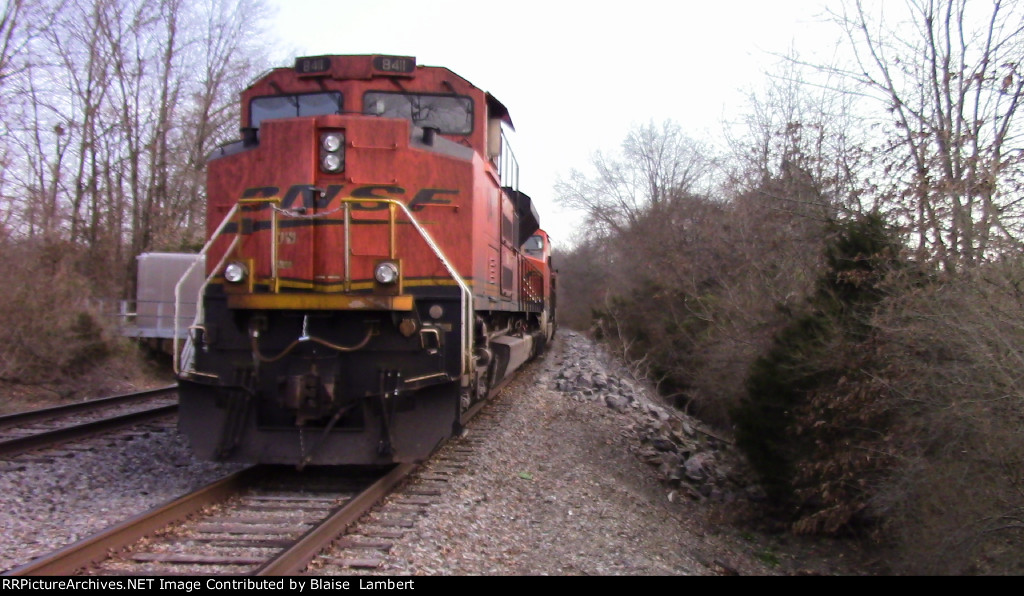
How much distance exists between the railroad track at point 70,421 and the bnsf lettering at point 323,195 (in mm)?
3640

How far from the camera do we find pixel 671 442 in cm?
1161

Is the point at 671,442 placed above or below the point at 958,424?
below

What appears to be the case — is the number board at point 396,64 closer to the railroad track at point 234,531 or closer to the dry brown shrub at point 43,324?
the railroad track at point 234,531

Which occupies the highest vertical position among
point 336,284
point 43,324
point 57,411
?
point 336,284

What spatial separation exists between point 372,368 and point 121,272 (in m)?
23.8

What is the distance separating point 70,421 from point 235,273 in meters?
5.57

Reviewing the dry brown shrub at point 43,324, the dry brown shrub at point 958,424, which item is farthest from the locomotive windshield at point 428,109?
the dry brown shrub at point 43,324

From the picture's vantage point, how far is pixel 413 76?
24.6ft

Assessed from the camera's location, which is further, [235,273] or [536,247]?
[536,247]

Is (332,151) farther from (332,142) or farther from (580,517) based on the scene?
(580,517)

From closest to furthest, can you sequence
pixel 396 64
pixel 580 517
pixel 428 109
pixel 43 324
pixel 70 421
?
pixel 580 517 → pixel 396 64 → pixel 428 109 → pixel 70 421 → pixel 43 324

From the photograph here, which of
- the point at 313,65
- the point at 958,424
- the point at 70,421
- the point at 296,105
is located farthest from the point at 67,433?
the point at 958,424

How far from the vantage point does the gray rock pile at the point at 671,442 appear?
9.80 m

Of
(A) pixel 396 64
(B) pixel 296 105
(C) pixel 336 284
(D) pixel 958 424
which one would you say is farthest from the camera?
(B) pixel 296 105
